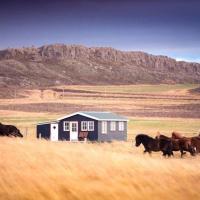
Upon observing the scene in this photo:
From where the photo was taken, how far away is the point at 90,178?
30.7 feet

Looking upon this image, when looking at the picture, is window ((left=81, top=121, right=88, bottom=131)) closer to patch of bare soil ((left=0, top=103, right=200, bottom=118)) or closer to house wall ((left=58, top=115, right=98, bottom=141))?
house wall ((left=58, top=115, right=98, bottom=141))

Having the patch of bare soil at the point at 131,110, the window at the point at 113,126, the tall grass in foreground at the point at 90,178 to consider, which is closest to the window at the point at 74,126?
the window at the point at 113,126

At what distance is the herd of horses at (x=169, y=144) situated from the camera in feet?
83.2

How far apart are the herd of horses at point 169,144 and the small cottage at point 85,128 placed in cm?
2161

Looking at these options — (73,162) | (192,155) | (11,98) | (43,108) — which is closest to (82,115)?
(192,155)

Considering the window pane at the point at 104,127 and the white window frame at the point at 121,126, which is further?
the white window frame at the point at 121,126

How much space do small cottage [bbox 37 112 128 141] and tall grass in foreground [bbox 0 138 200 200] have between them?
120 ft

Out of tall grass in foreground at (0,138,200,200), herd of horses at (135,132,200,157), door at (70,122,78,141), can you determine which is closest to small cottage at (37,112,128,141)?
Result: door at (70,122,78,141)

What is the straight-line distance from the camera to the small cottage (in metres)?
48.4

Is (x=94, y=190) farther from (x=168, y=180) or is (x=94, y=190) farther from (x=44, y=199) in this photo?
(x=168, y=180)

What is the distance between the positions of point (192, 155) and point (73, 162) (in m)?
16.5

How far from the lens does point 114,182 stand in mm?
8930

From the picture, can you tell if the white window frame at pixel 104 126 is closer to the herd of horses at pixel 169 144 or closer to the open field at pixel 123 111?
the open field at pixel 123 111

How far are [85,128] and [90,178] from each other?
39515 mm
